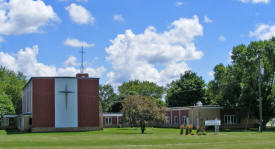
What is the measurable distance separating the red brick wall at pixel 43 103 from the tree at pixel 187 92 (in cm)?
4530

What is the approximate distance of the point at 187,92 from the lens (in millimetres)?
93250

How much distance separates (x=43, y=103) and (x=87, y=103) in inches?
258

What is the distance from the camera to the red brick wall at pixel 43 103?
53375mm

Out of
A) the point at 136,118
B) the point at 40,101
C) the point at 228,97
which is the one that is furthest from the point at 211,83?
the point at 40,101

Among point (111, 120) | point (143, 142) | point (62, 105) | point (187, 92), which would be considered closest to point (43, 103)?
point (62, 105)

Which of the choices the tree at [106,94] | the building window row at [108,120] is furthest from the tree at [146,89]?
the building window row at [108,120]

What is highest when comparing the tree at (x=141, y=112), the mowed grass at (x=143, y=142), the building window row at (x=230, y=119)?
the tree at (x=141, y=112)

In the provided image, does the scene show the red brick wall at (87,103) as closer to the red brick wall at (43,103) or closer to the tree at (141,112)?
the red brick wall at (43,103)

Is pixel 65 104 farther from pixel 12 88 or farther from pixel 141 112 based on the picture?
pixel 12 88

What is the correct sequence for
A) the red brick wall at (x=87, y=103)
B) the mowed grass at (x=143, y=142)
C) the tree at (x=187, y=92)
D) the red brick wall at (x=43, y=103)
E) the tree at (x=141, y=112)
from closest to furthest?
the mowed grass at (x=143, y=142) < the tree at (x=141, y=112) < the red brick wall at (x=43, y=103) < the red brick wall at (x=87, y=103) < the tree at (x=187, y=92)

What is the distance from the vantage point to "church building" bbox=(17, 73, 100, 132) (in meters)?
53.7

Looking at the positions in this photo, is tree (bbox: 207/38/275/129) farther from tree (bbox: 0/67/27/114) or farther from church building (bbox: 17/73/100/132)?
tree (bbox: 0/67/27/114)

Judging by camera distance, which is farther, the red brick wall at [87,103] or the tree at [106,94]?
the tree at [106,94]

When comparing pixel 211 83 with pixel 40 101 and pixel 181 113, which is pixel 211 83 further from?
pixel 40 101
